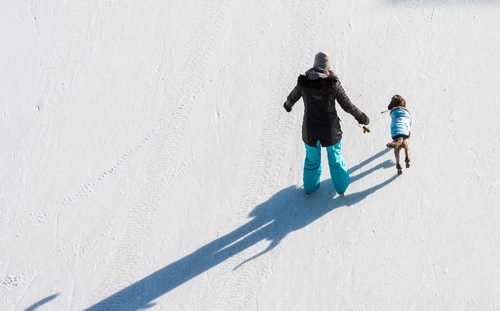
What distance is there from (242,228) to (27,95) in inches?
106

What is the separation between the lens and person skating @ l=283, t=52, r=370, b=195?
15.4 feet

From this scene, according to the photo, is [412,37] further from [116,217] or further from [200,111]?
[116,217]

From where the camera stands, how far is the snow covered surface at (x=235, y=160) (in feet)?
16.8

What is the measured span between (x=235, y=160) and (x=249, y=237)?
82 centimetres

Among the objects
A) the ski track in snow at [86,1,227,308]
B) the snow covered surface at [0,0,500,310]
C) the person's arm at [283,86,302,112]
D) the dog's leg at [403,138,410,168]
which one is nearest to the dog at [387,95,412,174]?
the dog's leg at [403,138,410,168]

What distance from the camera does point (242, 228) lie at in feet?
17.9

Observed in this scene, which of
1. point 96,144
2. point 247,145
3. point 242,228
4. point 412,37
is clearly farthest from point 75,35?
point 412,37

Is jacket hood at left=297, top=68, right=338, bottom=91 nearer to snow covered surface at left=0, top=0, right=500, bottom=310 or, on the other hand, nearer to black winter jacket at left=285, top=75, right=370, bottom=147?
black winter jacket at left=285, top=75, right=370, bottom=147

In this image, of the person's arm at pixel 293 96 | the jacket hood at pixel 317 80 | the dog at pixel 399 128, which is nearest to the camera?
the jacket hood at pixel 317 80

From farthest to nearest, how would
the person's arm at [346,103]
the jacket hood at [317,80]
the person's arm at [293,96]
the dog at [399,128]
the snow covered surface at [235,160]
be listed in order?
the dog at [399,128], the snow covered surface at [235,160], the person's arm at [293,96], the person's arm at [346,103], the jacket hood at [317,80]

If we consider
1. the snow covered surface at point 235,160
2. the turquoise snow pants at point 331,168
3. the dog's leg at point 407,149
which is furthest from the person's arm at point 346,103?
the snow covered surface at point 235,160

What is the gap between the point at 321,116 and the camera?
4914 mm

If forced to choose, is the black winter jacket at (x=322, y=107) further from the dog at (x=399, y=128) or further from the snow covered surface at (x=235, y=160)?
the snow covered surface at (x=235, y=160)

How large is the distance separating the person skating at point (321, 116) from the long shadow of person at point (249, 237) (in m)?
0.14
